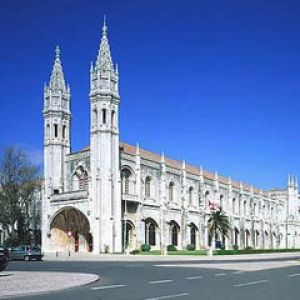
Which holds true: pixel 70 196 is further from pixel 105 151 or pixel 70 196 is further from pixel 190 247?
pixel 190 247

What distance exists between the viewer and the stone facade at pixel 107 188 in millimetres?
60688

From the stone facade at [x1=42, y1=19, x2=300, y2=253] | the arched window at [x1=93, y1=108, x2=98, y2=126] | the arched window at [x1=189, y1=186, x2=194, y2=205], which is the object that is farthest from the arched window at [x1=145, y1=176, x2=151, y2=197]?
the arched window at [x1=189, y1=186, x2=194, y2=205]

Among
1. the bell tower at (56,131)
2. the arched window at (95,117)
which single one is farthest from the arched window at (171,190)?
the arched window at (95,117)

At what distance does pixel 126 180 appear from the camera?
65.2m

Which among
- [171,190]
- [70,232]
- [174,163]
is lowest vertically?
[70,232]

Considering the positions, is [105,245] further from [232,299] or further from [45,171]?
[232,299]

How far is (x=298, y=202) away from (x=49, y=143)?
234 ft

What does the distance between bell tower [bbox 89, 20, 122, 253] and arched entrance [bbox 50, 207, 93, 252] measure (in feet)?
15.6

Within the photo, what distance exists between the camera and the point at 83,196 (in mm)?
61625

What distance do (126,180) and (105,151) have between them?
572cm

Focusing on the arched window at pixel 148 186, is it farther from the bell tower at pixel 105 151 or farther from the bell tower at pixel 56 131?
the bell tower at pixel 56 131

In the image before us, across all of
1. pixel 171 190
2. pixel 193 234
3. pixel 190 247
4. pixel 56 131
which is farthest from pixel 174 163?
pixel 56 131

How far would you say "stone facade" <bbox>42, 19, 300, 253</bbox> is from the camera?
6069cm

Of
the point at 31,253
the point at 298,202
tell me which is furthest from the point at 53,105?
the point at 298,202
